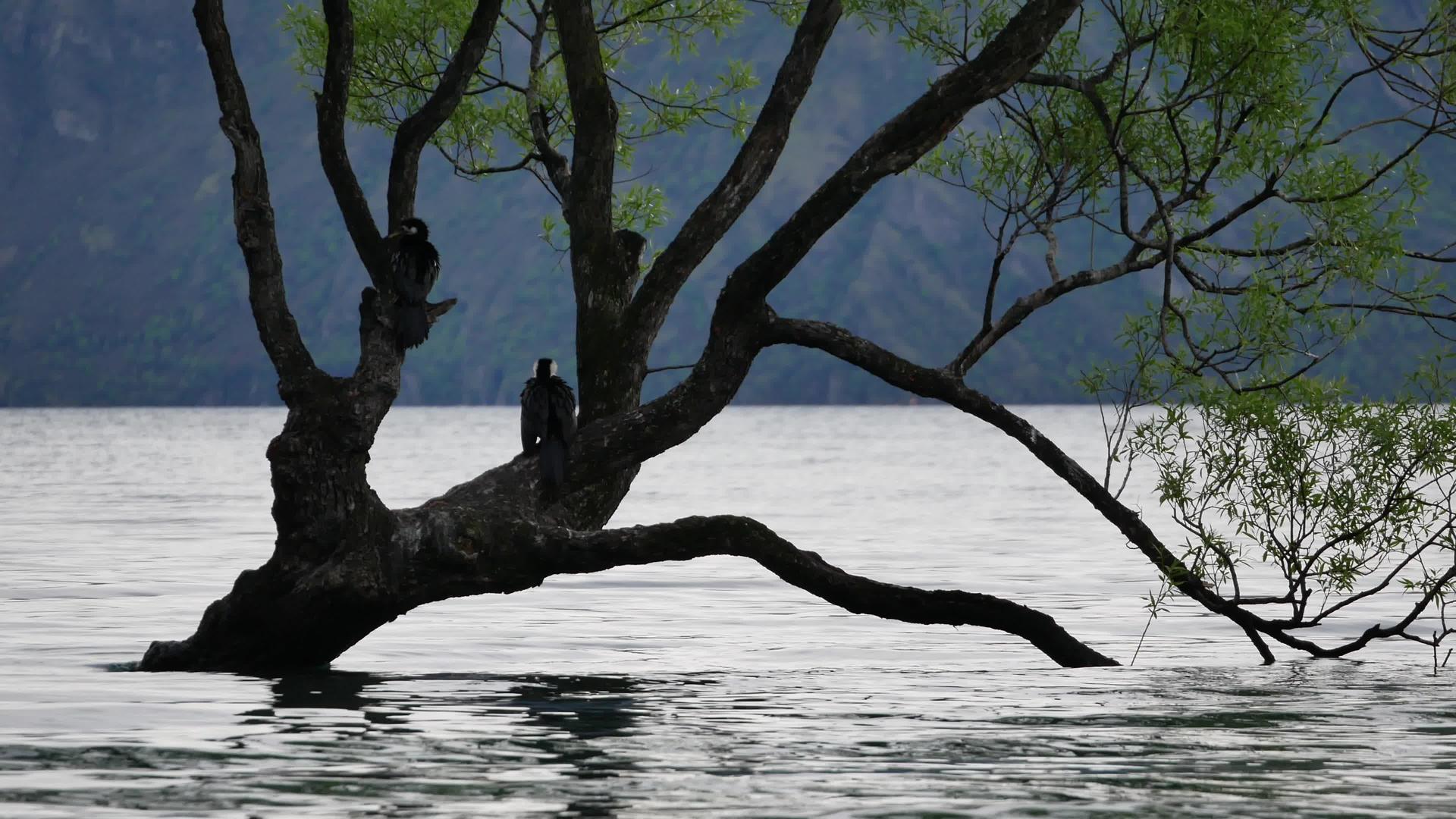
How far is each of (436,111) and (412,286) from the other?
1872 mm

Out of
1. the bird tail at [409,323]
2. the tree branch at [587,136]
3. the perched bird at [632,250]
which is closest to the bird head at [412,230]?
the bird tail at [409,323]

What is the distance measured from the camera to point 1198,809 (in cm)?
1153

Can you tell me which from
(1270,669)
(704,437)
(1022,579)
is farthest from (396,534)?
(704,437)

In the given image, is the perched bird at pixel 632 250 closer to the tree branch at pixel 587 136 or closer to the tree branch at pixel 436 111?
the tree branch at pixel 587 136

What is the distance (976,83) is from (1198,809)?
6.71 meters

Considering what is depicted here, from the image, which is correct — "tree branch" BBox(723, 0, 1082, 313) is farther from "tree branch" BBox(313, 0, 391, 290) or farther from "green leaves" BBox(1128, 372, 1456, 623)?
"green leaves" BBox(1128, 372, 1456, 623)

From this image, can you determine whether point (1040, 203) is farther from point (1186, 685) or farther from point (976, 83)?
point (1186, 685)

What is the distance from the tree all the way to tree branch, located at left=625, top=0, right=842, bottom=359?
0.03m

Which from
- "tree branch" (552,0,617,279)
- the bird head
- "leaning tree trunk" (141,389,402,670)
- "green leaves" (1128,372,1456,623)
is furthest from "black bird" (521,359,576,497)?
"green leaves" (1128,372,1456,623)

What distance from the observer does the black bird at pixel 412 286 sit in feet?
52.8

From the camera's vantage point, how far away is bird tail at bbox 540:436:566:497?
16438 mm

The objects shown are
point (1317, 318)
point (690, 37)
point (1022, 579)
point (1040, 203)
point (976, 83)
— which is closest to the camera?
point (976, 83)

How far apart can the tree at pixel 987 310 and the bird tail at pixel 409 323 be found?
165 millimetres

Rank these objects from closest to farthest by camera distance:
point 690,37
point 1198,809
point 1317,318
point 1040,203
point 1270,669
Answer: point 1198,809
point 1317,318
point 1040,203
point 1270,669
point 690,37
